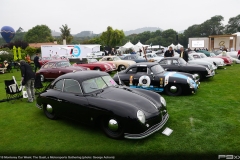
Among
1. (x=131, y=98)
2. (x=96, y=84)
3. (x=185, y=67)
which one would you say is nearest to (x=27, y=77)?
(x=96, y=84)

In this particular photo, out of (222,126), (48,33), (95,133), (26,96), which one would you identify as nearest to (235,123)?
(222,126)

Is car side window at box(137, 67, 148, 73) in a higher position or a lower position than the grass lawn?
higher

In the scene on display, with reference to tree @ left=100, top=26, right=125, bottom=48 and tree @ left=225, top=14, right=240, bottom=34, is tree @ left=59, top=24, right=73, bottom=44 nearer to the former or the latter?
tree @ left=100, top=26, right=125, bottom=48

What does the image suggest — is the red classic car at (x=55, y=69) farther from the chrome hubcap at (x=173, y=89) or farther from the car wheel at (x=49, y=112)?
the chrome hubcap at (x=173, y=89)

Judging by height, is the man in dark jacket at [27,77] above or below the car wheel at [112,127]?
above

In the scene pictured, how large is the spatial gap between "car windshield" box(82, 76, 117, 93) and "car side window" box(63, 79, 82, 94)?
0.18 m

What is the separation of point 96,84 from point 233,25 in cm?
9939

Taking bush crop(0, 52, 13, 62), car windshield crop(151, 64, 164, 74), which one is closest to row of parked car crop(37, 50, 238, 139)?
car windshield crop(151, 64, 164, 74)

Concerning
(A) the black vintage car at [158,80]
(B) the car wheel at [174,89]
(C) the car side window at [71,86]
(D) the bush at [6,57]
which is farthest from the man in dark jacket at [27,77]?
(D) the bush at [6,57]

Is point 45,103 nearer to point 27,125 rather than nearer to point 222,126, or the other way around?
point 27,125

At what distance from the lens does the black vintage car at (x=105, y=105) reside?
4328 mm

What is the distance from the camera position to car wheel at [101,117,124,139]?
444cm

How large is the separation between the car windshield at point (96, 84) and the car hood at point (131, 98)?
0.20m

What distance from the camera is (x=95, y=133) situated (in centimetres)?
497
